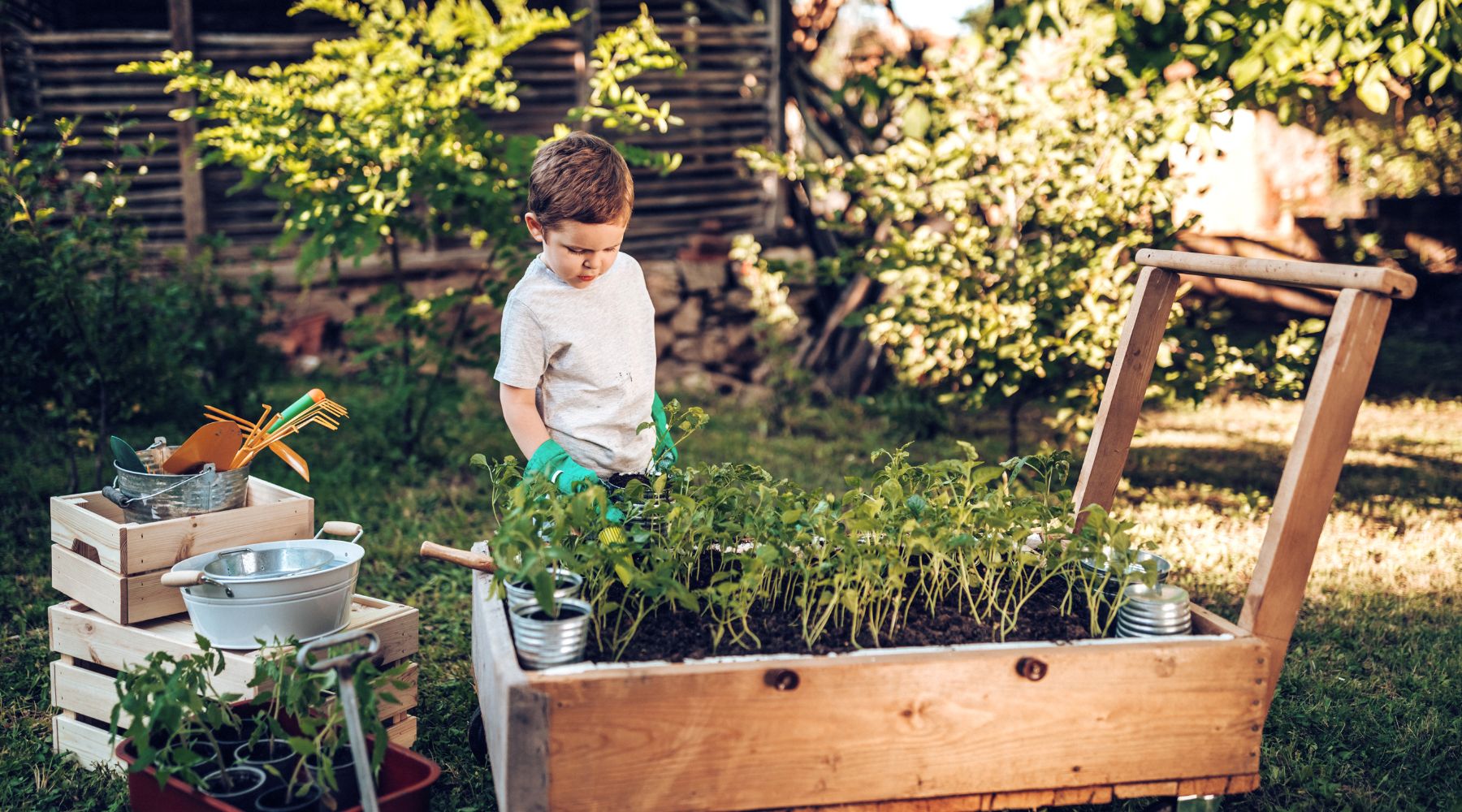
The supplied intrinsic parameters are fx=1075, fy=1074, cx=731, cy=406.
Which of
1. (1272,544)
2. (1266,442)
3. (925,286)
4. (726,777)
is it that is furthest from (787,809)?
(1266,442)

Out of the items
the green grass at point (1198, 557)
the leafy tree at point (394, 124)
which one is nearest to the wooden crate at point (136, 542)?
the green grass at point (1198, 557)

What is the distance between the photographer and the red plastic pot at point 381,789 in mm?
1970

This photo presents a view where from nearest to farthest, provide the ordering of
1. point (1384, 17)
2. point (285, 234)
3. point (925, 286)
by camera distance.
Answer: point (1384, 17) → point (285, 234) → point (925, 286)

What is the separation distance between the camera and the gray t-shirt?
2.53 m

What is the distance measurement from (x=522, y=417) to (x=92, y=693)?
1.23 m

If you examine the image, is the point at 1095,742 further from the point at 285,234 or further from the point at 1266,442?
the point at 1266,442

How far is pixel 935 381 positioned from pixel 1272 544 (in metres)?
3.09

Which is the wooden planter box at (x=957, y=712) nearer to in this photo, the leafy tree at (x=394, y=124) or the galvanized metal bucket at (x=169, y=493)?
the galvanized metal bucket at (x=169, y=493)

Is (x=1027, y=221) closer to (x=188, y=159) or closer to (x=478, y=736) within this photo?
(x=478, y=736)

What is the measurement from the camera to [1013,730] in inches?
81.0

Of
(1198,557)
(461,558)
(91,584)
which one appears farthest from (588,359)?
(1198,557)

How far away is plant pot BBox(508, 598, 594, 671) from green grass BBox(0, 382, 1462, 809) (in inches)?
26.8

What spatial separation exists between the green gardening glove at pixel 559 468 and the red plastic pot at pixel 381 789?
0.65 meters

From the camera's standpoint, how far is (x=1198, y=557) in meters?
4.16
